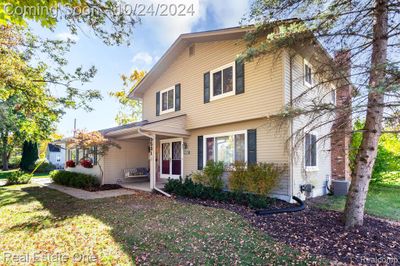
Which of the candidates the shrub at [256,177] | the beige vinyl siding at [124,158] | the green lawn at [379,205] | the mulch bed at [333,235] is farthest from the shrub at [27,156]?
the green lawn at [379,205]

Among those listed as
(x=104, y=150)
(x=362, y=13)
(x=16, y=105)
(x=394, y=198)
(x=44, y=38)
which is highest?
(x=44, y=38)

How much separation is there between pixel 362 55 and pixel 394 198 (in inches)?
278

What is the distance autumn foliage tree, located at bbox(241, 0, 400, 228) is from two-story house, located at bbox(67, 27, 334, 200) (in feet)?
2.43

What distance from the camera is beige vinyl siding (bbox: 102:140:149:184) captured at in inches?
496

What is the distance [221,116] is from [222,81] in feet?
4.76

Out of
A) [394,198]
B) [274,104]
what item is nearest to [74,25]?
[274,104]

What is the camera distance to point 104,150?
11.6 metres

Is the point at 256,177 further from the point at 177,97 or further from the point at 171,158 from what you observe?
the point at 177,97

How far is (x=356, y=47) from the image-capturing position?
588cm

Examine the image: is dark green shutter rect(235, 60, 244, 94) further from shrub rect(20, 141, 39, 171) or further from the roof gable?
shrub rect(20, 141, 39, 171)

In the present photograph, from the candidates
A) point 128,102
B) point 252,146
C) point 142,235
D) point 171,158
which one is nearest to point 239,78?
point 252,146

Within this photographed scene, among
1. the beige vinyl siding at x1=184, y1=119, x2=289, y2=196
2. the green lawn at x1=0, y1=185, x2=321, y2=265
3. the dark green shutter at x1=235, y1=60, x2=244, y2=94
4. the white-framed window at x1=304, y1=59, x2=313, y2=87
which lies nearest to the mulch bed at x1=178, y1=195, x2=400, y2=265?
the green lawn at x1=0, y1=185, x2=321, y2=265

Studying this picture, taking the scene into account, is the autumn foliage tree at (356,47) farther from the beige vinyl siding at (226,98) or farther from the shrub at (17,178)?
the shrub at (17,178)

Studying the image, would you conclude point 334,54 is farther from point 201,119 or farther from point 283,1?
point 201,119
